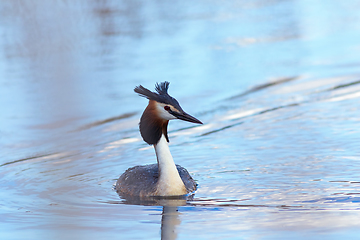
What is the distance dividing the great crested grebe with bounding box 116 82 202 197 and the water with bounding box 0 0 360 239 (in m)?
0.24

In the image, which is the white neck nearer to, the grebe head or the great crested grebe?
the great crested grebe

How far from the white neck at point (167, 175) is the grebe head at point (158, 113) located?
11cm

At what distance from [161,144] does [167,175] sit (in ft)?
1.17

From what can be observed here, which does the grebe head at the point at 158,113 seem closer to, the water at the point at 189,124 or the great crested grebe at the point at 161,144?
the great crested grebe at the point at 161,144

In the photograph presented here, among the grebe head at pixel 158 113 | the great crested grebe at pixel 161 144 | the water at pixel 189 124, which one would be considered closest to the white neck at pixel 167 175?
the great crested grebe at pixel 161 144

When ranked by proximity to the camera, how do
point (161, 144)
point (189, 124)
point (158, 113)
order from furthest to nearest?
point (189, 124) < point (161, 144) < point (158, 113)

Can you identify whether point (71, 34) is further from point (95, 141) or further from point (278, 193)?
point (278, 193)

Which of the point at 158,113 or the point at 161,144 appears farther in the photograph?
the point at 161,144

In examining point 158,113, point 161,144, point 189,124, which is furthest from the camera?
point 189,124

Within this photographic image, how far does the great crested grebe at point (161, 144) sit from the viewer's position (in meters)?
7.50

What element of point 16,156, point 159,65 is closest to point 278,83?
point 159,65

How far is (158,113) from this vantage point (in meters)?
7.54

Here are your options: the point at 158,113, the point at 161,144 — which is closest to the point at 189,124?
the point at 161,144

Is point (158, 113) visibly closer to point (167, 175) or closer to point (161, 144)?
point (161, 144)
